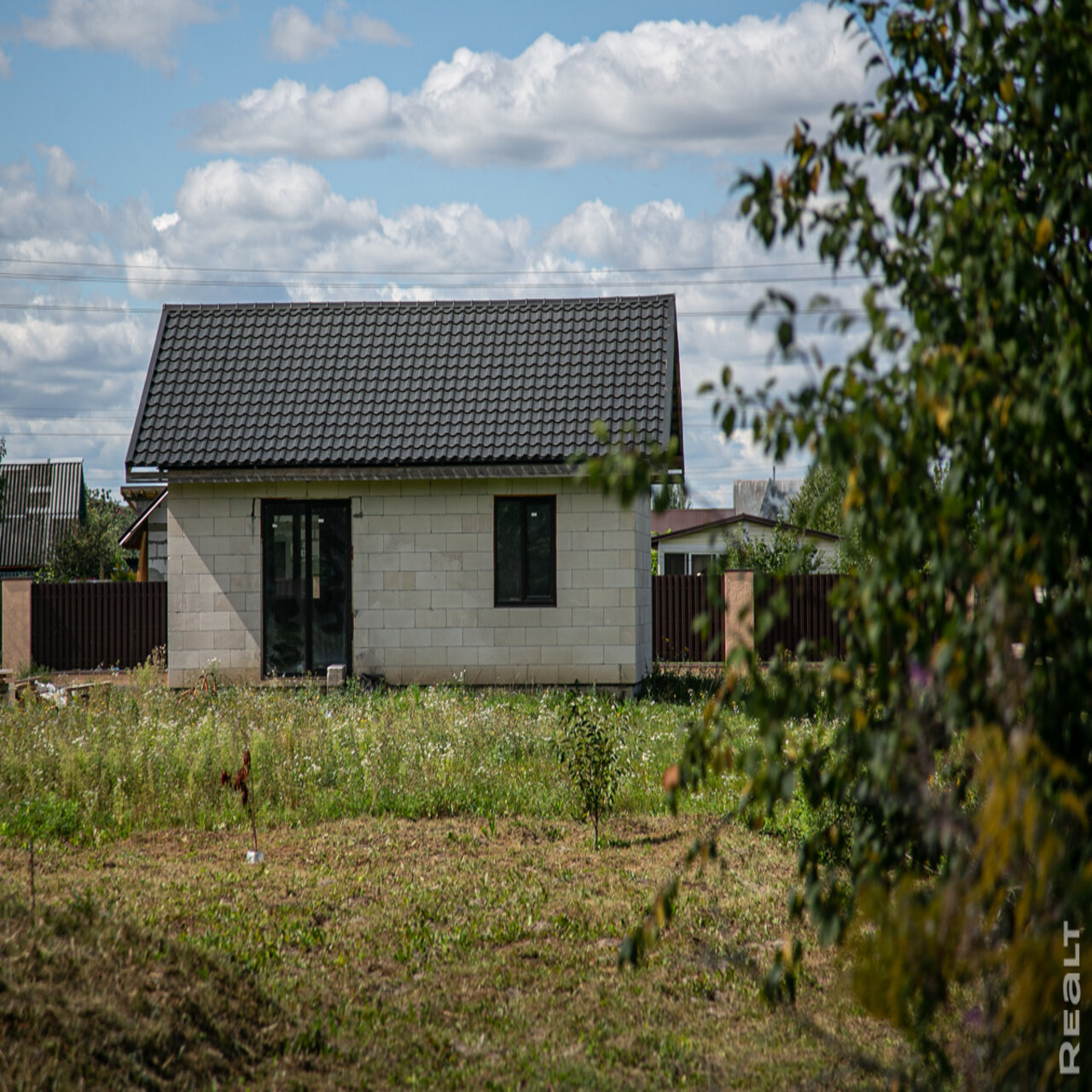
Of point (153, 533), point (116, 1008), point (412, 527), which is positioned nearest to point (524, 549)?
point (412, 527)

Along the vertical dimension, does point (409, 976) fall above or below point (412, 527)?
below

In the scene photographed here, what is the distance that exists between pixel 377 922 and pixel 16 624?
56.5ft

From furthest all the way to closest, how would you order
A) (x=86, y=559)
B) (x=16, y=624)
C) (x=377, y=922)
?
(x=86, y=559) < (x=16, y=624) < (x=377, y=922)

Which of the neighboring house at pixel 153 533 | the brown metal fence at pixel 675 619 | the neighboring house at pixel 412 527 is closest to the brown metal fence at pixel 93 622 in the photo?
the neighboring house at pixel 153 533

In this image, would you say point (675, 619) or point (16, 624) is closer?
point (16, 624)

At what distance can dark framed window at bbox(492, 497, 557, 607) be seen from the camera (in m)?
15.9

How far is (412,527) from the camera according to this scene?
1603 centimetres

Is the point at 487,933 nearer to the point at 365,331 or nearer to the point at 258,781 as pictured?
the point at 258,781

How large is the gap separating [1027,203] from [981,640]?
1253mm

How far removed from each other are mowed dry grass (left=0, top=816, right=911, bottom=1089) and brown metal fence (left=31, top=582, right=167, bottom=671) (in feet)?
46.4

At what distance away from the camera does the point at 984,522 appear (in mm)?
3051

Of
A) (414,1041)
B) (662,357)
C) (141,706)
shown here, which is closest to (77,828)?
(141,706)

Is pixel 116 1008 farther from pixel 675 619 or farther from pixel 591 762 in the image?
pixel 675 619

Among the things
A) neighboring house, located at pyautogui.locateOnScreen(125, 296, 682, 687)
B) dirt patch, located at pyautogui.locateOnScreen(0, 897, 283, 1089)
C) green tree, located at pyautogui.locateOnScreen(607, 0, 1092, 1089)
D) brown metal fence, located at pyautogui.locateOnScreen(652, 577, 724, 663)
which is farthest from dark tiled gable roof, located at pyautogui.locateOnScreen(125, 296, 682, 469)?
green tree, located at pyautogui.locateOnScreen(607, 0, 1092, 1089)
